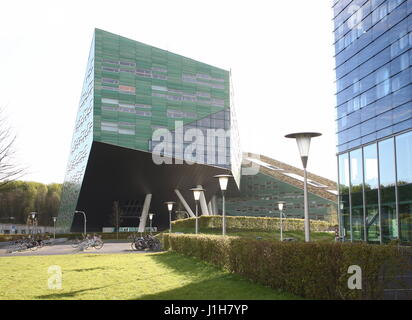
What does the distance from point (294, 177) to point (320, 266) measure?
281 ft

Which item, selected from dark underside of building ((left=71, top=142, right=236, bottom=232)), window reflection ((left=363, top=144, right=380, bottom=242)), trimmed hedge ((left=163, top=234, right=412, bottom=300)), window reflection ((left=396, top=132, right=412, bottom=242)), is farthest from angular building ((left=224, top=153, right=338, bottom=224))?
trimmed hedge ((left=163, top=234, right=412, bottom=300))

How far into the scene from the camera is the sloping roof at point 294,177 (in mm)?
86919

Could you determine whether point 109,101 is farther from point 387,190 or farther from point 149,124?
point 387,190

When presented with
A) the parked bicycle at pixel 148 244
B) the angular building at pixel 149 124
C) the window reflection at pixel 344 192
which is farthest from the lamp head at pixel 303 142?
the angular building at pixel 149 124

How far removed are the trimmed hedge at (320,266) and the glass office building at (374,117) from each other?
15166 mm

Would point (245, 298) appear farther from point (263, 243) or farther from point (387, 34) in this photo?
point (387, 34)

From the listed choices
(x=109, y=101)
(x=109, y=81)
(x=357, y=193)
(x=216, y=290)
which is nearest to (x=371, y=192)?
(x=357, y=193)

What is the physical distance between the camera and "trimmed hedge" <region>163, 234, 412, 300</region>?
8.21 meters

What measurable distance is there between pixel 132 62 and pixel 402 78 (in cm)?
3429

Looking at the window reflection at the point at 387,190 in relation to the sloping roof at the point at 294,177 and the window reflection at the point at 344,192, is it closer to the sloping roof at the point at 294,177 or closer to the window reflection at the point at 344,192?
the window reflection at the point at 344,192

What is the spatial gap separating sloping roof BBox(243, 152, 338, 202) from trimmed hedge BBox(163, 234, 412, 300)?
243 feet

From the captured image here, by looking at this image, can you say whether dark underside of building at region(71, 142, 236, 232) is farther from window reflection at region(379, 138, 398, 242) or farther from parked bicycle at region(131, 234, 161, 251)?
window reflection at region(379, 138, 398, 242)

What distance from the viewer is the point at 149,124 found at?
179 feet

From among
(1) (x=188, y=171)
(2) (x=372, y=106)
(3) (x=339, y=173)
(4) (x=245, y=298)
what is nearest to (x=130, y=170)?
(1) (x=188, y=171)
